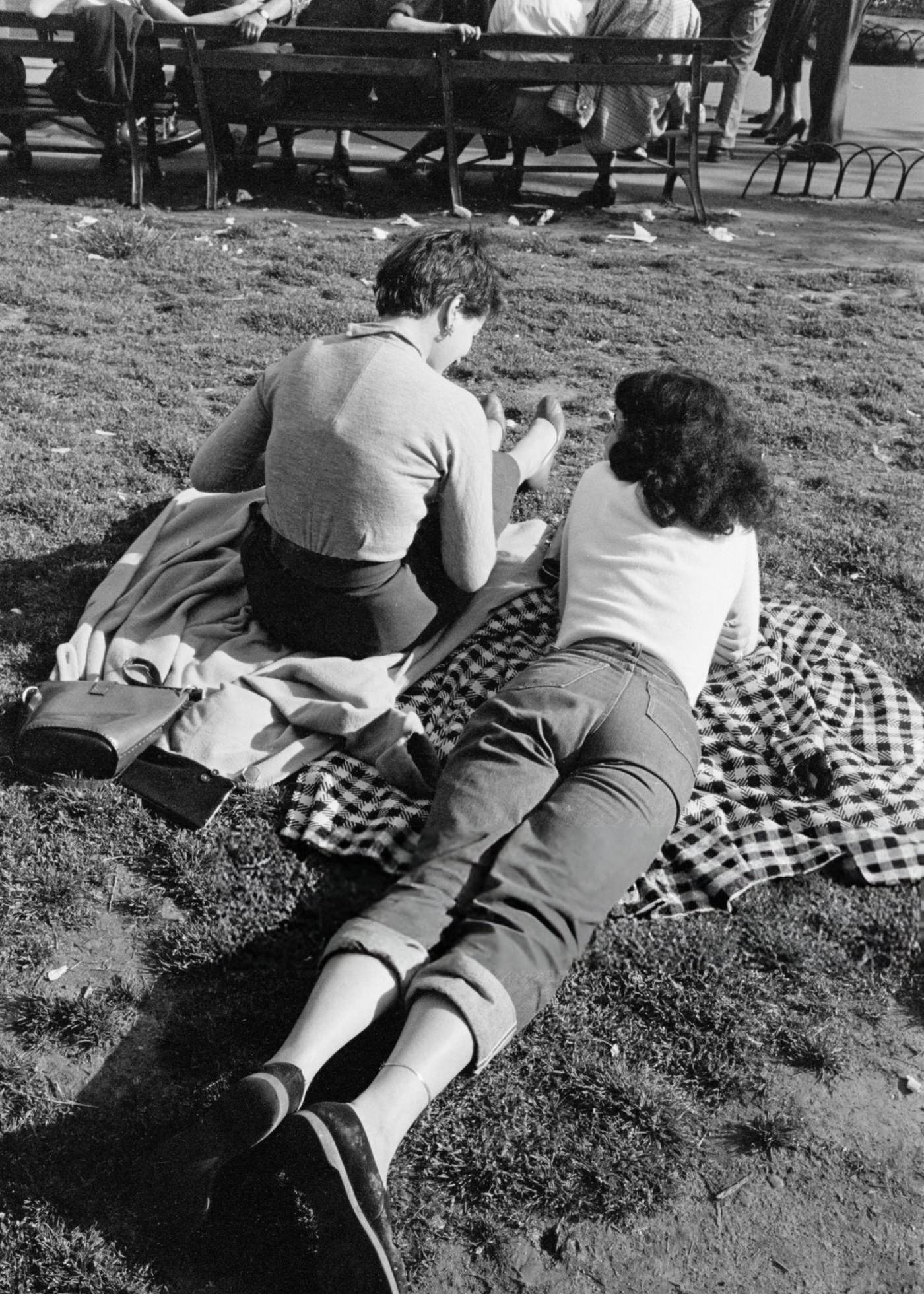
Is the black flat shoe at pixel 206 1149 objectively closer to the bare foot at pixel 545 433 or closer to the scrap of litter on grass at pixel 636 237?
the bare foot at pixel 545 433

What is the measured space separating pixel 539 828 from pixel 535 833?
2 cm

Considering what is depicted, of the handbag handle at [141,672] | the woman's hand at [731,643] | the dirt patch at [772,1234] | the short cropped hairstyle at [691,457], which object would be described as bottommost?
the dirt patch at [772,1234]

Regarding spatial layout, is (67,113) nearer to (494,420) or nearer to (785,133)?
(494,420)

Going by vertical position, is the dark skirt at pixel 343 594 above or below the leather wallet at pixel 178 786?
above

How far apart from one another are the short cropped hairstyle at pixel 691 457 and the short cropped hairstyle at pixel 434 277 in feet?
1.71

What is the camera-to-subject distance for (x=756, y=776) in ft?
11.3

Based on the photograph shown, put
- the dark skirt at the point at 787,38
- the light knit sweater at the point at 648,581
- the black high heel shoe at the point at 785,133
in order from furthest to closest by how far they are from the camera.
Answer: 1. the black high heel shoe at the point at 785,133
2. the dark skirt at the point at 787,38
3. the light knit sweater at the point at 648,581

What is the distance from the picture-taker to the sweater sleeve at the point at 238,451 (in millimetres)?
3508

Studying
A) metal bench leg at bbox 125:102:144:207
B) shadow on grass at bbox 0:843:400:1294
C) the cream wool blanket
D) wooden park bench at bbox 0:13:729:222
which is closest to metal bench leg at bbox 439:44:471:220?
wooden park bench at bbox 0:13:729:222

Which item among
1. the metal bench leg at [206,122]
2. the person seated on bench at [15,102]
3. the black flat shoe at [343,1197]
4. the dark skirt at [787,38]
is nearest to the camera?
the black flat shoe at [343,1197]

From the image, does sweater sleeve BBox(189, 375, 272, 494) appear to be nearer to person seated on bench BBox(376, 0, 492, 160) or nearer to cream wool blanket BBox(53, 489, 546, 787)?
cream wool blanket BBox(53, 489, 546, 787)

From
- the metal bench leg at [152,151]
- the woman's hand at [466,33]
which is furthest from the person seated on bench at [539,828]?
the metal bench leg at [152,151]

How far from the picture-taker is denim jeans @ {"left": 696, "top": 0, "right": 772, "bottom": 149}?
11055 mm

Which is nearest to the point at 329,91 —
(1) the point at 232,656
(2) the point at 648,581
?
(1) the point at 232,656
